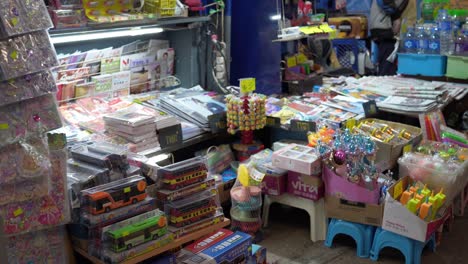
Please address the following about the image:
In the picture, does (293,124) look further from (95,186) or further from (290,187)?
(95,186)

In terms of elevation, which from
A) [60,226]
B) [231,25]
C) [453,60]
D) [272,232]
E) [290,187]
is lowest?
[272,232]

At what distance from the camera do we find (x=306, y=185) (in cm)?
373

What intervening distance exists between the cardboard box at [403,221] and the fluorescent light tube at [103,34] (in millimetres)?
2221

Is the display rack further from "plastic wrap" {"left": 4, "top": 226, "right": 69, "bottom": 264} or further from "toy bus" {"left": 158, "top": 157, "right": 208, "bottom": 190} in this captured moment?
"toy bus" {"left": 158, "top": 157, "right": 208, "bottom": 190}

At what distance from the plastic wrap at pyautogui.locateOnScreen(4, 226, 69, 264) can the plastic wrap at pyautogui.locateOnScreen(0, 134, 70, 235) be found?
0.33ft

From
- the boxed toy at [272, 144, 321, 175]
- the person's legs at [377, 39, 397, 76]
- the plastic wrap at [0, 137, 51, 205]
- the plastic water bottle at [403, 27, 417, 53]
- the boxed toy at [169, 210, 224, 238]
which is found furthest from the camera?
the person's legs at [377, 39, 397, 76]

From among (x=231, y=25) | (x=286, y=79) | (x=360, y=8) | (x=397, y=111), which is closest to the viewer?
(x=397, y=111)

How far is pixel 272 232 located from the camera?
4023 millimetres

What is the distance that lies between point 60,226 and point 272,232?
1854 millimetres

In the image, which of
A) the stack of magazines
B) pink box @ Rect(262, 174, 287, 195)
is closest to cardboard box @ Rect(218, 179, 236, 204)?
pink box @ Rect(262, 174, 287, 195)

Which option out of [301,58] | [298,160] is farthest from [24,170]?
[301,58]

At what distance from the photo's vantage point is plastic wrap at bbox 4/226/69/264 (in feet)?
7.94

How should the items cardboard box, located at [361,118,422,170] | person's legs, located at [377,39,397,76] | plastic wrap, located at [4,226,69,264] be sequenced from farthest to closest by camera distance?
person's legs, located at [377,39,397,76] → cardboard box, located at [361,118,422,170] → plastic wrap, located at [4,226,69,264]

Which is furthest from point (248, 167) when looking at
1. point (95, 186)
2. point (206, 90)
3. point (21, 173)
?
point (21, 173)
